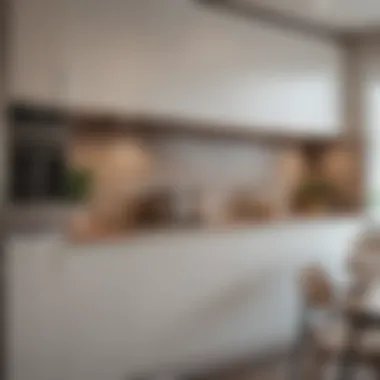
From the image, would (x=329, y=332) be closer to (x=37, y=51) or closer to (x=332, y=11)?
(x=37, y=51)

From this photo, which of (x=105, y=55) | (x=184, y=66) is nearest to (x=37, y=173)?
(x=105, y=55)

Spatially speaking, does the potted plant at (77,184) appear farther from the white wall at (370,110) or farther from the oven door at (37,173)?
the white wall at (370,110)

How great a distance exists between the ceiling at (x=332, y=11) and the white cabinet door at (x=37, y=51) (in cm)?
164

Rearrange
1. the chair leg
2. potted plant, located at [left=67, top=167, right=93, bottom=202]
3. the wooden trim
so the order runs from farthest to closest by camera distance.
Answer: the wooden trim
the chair leg
potted plant, located at [left=67, top=167, right=93, bottom=202]

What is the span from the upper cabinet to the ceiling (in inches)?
6.3

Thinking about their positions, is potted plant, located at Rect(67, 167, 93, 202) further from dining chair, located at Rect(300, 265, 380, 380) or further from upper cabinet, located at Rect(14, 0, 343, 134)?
dining chair, located at Rect(300, 265, 380, 380)

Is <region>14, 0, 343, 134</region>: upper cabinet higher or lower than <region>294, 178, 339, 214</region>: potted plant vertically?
higher

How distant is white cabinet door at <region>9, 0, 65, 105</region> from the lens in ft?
11.6

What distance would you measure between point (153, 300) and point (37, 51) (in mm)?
1467

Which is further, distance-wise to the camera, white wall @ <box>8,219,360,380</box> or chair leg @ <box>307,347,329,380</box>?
chair leg @ <box>307,347,329,380</box>

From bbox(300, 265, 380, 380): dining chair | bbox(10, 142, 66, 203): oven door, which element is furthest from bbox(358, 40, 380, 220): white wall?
bbox(10, 142, 66, 203): oven door

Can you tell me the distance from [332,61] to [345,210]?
1.20m

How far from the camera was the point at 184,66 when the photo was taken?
450 centimetres

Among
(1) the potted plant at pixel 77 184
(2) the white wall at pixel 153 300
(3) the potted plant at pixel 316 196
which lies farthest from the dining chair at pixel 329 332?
(3) the potted plant at pixel 316 196
